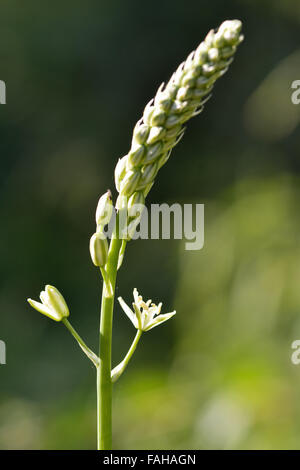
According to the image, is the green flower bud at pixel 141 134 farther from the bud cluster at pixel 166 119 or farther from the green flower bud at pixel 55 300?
the green flower bud at pixel 55 300

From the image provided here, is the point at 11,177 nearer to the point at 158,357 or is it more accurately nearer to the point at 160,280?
the point at 160,280

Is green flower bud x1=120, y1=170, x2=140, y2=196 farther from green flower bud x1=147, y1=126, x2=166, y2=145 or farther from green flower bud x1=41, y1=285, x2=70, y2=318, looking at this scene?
green flower bud x1=41, y1=285, x2=70, y2=318

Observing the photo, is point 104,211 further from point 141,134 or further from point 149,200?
point 149,200

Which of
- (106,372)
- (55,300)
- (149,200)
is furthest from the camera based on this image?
(149,200)

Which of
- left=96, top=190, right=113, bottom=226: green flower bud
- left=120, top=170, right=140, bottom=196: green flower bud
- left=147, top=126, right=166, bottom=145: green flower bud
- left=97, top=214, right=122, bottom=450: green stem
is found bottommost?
left=97, top=214, right=122, bottom=450: green stem

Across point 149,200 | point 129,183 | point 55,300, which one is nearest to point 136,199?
point 129,183

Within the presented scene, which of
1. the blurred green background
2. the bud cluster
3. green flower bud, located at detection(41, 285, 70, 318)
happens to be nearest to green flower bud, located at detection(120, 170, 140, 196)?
the bud cluster

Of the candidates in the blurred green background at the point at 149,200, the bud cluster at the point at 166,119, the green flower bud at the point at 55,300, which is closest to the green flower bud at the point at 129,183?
the bud cluster at the point at 166,119
